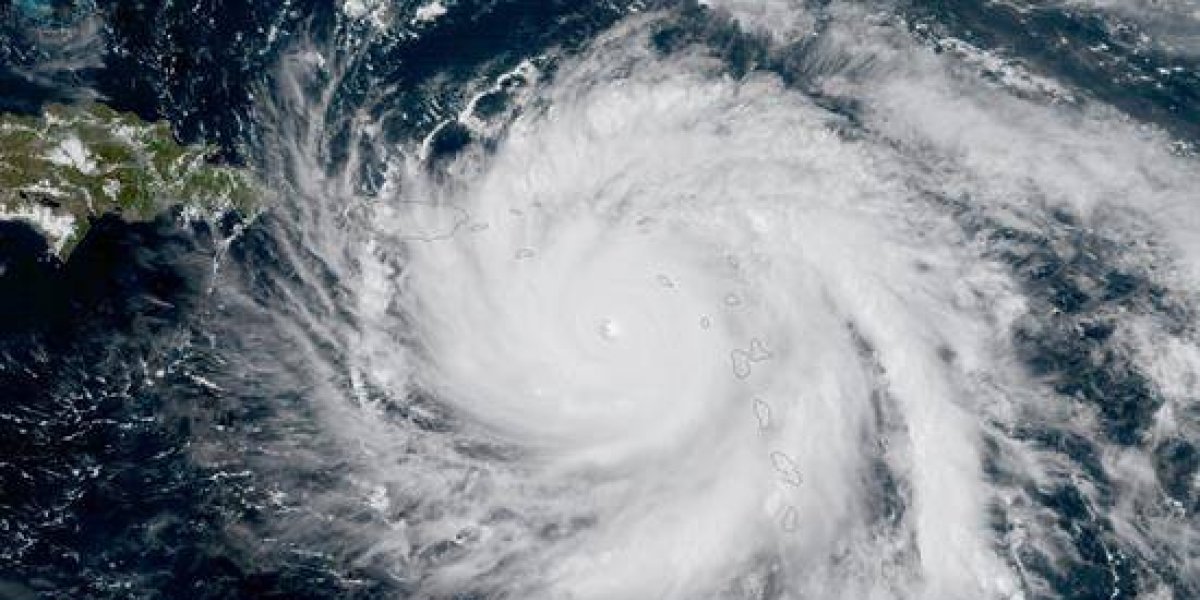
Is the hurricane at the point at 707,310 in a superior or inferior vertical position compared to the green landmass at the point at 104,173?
inferior

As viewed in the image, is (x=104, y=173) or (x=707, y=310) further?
(x=707, y=310)

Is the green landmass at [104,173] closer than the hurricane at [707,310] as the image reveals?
No

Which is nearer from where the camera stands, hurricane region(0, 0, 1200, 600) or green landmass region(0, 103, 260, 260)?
hurricane region(0, 0, 1200, 600)

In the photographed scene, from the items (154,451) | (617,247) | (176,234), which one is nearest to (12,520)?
(154,451)

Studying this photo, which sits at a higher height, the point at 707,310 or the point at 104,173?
the point at 104,173
